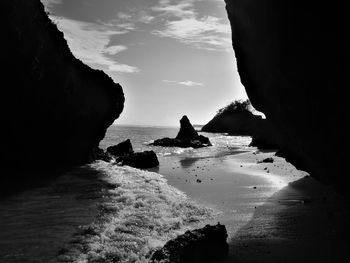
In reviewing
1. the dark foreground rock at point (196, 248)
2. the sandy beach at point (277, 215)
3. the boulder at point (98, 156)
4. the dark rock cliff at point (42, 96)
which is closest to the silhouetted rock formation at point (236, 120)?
the boulder at point (98, 156)

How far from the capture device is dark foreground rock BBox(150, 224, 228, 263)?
6.98 meters

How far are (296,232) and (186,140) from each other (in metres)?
52.4

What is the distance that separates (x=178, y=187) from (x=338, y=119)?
10.5 meters

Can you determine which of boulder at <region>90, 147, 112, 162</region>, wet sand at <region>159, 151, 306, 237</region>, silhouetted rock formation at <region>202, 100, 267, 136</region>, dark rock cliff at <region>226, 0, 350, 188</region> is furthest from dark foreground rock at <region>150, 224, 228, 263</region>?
silhouetted rock formation at <region>202, 100, 267, 136</region>

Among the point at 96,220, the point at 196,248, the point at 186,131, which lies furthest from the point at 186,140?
the point at 196,248

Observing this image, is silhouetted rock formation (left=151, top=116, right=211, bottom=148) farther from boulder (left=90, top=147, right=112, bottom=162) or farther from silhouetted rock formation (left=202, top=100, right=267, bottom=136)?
silhouetted rock formation (left=202, top=100, right=267, bottom=136)

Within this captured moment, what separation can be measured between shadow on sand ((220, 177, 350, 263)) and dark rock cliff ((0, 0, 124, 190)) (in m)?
13.1

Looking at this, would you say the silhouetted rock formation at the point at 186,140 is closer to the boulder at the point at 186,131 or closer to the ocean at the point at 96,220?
the boulder at the point at 186,131

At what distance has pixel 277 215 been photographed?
36.9 feet

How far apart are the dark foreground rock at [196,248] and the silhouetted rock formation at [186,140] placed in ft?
164

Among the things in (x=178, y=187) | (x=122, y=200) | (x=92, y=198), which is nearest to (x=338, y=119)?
(x=122, y=200)

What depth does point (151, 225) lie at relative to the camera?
→ 992 centimetres

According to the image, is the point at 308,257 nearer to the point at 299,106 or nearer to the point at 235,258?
the point at 235,258

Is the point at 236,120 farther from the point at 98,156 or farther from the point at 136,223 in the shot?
the point at 136,223
